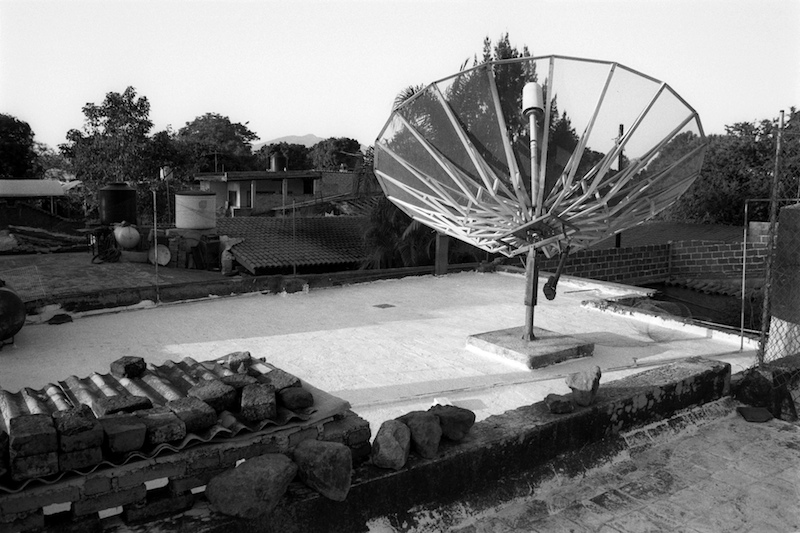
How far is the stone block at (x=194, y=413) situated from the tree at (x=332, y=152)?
52.2 m

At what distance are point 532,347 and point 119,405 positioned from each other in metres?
5.70

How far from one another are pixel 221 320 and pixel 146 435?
23.1 feet

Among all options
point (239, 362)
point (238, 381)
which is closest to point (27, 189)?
point (239, 362)

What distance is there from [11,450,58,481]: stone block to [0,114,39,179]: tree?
120 ft

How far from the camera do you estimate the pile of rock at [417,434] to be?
378 cm

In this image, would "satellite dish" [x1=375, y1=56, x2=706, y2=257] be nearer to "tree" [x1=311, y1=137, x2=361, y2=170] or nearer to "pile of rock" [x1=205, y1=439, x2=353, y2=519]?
"pile of rock" [x1=205, y1=439, x2=353, y2=519]

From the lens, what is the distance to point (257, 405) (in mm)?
3564

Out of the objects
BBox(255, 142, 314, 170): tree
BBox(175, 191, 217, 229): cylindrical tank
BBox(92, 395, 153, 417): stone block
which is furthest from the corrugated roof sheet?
BBox(92, 395, 153, 417): stone block

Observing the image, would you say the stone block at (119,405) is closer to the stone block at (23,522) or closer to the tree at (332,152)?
the stone block at (23,522)

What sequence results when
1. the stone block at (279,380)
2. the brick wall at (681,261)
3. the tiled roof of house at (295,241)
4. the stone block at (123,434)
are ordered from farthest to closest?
the brick wall at (681,261)
the tiled roof of house at (295,241)
the stone block at (279,380)
the stone block at (123,434)

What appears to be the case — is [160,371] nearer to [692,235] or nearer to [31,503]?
[31,503]

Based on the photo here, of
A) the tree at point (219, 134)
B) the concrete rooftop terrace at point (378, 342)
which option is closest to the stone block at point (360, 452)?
the concrete rooftop terrace at point (378, 342)

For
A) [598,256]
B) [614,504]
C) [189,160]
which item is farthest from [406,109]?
[189,160]

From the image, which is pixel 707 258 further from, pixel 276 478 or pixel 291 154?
pixel 291 154
